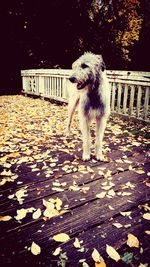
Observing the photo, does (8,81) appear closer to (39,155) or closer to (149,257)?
(39,155)

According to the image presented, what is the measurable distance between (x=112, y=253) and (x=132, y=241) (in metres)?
0.26

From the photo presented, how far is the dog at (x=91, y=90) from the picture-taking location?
346cm

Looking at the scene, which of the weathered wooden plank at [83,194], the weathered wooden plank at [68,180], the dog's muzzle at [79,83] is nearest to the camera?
the weathered wooden plank at [83,194]

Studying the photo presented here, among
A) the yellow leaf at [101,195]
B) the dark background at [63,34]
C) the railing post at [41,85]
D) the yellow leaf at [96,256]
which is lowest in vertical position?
the yellow leaf at [96,256]

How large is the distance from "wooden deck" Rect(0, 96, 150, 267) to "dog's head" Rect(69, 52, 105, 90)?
140 centimetres

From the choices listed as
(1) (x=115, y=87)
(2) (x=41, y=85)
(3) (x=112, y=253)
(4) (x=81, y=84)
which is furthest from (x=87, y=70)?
(2) (x=41, y=85)

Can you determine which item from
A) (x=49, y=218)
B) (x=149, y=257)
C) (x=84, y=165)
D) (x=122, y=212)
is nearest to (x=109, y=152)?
(x=84, y=165)

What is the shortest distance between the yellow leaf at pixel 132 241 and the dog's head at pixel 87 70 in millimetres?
2201

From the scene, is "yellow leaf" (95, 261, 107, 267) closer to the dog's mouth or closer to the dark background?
the dog's mouth

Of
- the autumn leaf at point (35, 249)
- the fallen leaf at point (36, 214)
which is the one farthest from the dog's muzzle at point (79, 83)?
the autumn leaf at point (35, 249)

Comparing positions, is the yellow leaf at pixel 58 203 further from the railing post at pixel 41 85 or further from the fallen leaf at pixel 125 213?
the railing post at pixel 41 85

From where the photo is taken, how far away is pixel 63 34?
16.8m

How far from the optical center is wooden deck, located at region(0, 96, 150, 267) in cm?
217

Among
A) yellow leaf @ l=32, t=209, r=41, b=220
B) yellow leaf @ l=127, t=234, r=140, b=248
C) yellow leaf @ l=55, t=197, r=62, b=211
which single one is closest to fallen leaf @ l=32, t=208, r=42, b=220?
yellow leaf @ l=32, t=209, r=41, b=220
